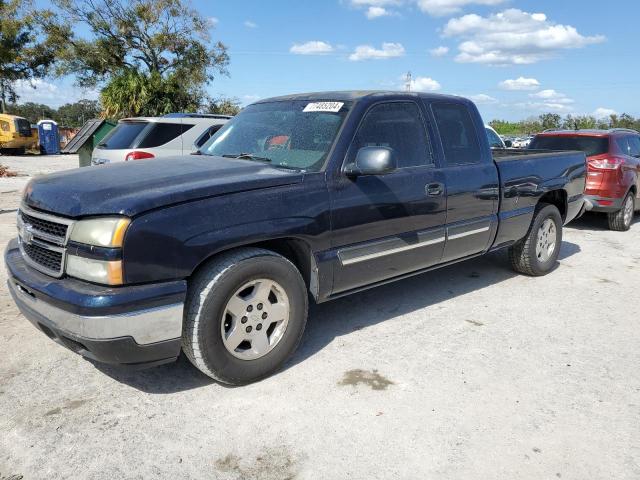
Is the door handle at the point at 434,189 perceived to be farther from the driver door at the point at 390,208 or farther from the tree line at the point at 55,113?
the tree line at the point at 55,113

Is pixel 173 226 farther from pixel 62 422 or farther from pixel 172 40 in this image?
pixel 172 40

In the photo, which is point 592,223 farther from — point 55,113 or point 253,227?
point 55,113

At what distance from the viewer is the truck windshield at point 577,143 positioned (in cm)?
862

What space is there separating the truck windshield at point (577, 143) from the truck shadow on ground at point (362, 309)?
8.77 feet

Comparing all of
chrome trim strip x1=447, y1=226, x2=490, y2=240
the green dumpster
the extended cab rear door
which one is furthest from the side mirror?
the green dumpster

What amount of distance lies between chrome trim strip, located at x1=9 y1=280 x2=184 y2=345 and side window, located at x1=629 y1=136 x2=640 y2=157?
29.3 ft

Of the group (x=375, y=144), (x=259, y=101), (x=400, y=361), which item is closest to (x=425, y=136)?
(x=375, y=144)

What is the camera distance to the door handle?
13.8ft

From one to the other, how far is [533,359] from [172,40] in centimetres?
2552

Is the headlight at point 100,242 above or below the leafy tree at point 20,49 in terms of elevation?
below

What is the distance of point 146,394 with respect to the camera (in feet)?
10.6

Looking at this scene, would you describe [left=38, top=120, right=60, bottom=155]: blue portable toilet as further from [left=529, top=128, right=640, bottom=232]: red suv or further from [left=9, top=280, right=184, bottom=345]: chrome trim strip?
[left=9, top=280, right=184, bottom=345]: chrome trim strip

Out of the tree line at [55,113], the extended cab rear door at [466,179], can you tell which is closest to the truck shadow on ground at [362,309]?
the extended cab rear door at [466,179]

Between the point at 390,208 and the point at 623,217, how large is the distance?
658cm
